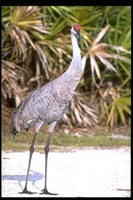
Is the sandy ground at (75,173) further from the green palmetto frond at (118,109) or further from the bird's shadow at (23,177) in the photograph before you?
the green palmetto frond at (118,109)

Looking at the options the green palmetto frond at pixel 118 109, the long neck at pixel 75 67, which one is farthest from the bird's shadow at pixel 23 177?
the green palmetto frond at pixel 118 109

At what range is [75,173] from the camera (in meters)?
10.2

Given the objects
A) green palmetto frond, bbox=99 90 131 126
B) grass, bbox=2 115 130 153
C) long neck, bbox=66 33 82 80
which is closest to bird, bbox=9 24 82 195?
long neck, bbox=66 33 82 80

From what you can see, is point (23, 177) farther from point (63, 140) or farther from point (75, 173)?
point (63, 140)

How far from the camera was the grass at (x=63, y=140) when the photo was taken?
13.4 meters

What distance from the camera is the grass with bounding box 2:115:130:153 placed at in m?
13.4

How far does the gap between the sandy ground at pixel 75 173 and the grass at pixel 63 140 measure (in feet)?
2.16

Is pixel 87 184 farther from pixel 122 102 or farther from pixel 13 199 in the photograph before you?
pixel 122 102

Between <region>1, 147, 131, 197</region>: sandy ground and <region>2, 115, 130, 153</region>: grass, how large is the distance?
0.66 meters

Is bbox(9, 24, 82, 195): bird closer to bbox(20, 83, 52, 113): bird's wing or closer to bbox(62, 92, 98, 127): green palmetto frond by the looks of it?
bbox(20, 83, 52, 113): bird's wing

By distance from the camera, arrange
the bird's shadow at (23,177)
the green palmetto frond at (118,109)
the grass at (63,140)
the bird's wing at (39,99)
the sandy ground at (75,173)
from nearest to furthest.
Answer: the bird's wing at (39,99) → the sandy ground at (75,173) → the bird's shadow at (23,177) → the grass at (63,140) → the green palmetto frond at (118,109)

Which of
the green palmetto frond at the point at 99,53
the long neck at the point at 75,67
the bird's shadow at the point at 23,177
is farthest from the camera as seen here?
the green palmetto frond at the point at 99,53

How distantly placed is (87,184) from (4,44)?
7972mm

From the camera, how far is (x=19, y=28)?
15844 millimetres
